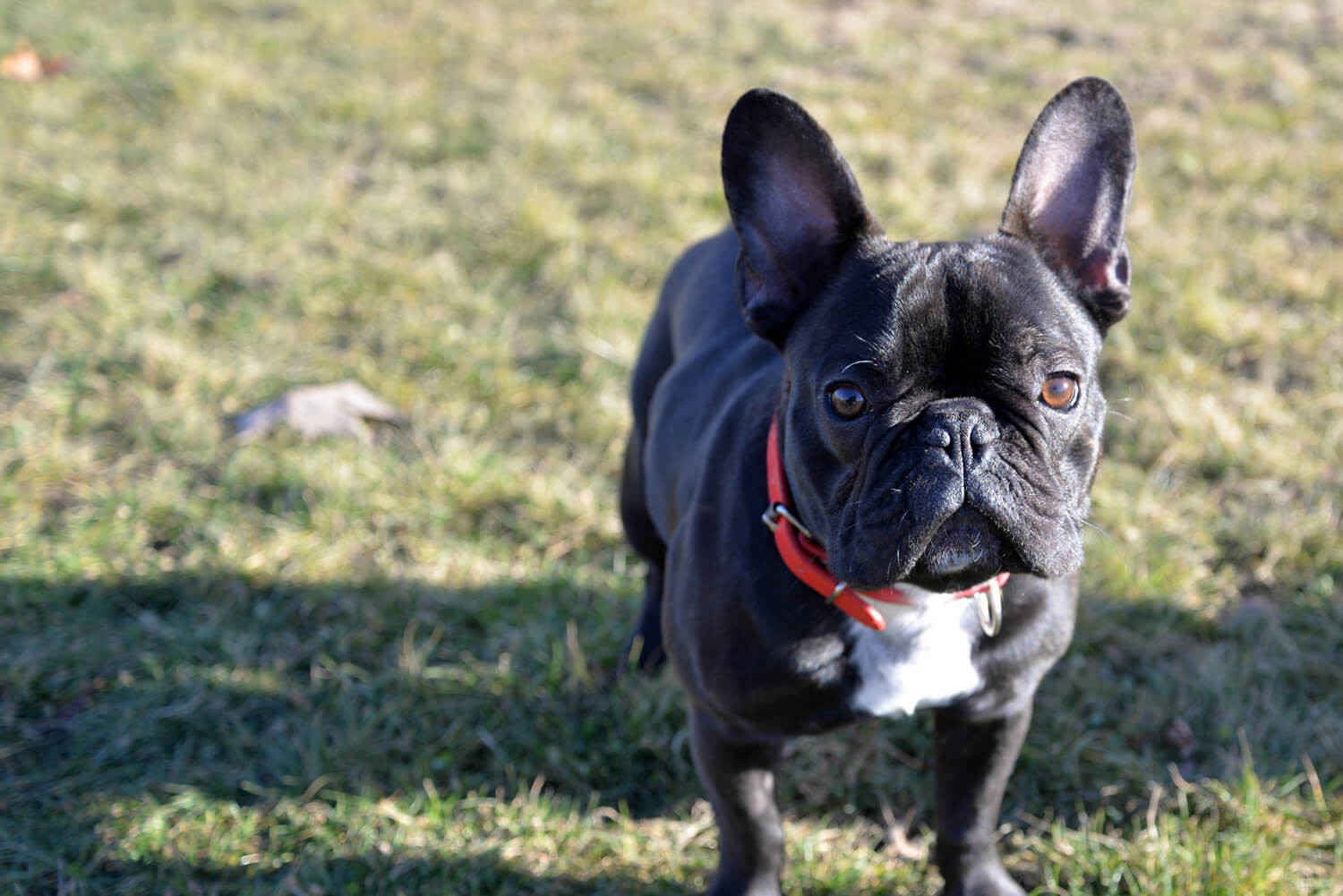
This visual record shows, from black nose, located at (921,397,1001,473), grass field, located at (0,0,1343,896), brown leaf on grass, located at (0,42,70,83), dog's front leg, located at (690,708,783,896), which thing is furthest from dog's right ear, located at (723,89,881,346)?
brown leaf on grass, located at (0,42,70,83)

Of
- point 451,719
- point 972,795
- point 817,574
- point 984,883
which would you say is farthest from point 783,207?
point 451,719

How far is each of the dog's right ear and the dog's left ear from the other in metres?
0.33

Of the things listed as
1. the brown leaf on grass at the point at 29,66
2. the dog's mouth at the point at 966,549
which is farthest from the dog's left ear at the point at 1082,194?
the brown leaf on grass at the point at 29,66

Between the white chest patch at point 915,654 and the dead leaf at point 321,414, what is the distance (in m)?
2.62

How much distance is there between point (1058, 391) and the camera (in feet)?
6.72

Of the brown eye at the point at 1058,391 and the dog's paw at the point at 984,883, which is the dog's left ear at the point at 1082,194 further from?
the dog's paw at the point at 984,883

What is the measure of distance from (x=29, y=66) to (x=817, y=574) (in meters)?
7.32

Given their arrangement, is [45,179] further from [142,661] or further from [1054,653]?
[1054,653]

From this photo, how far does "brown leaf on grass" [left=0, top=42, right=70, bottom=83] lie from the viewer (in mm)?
7227

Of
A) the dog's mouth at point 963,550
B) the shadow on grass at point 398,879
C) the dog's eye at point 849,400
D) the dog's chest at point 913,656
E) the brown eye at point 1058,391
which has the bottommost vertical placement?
the shadow on grass at point 398,879

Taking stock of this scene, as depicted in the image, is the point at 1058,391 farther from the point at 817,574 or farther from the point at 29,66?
the point at 29,66

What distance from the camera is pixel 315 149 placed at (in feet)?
21.0

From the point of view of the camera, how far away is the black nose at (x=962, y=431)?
1935 mm

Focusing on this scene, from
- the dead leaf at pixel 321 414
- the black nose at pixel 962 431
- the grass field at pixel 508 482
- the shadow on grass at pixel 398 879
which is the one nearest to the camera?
the black nose at pixel 962 431
